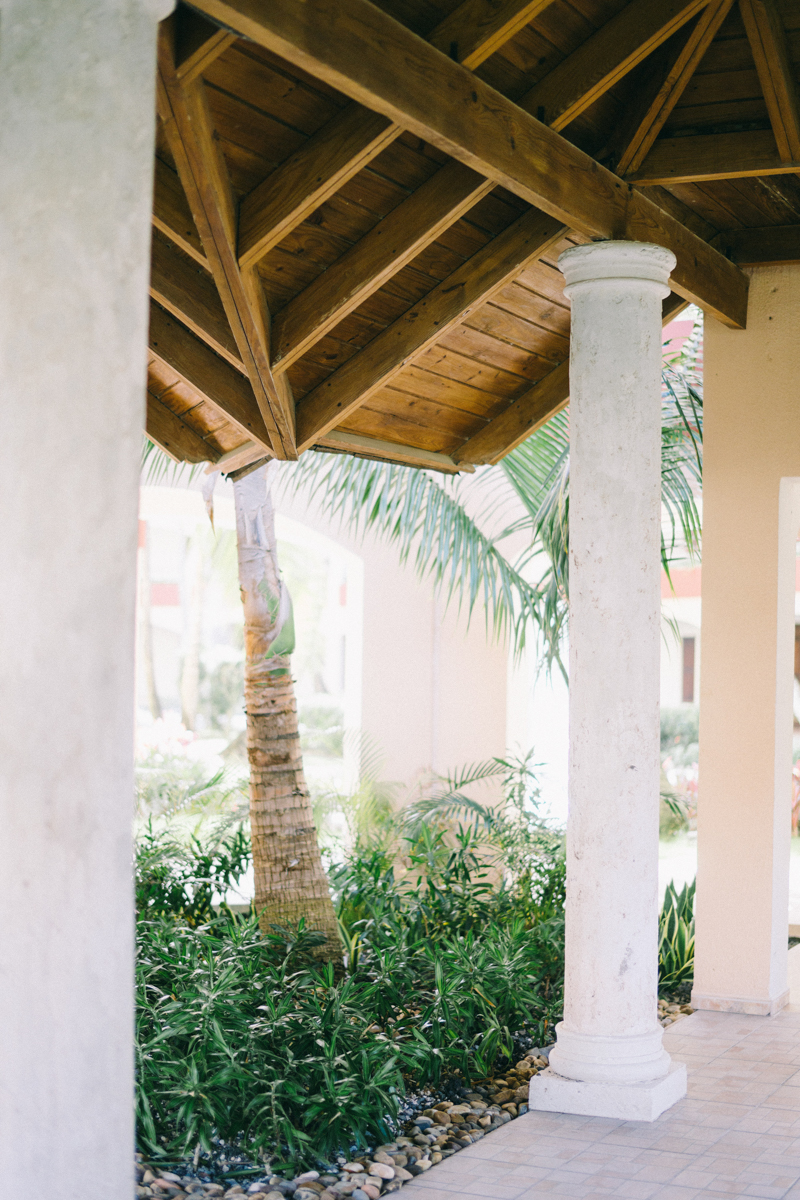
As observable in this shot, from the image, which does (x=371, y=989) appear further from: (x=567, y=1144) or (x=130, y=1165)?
(x=130, y=1165)

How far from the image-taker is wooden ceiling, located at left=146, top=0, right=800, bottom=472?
3.82 metres

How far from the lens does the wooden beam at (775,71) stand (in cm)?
469

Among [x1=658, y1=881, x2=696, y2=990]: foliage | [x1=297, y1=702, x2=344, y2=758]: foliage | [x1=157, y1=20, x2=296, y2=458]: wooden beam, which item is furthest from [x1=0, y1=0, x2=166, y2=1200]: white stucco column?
[x1=297, y1=702, x2=344, y2=758]: foliage

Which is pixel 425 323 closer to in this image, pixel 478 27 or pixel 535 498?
pixel 478 27

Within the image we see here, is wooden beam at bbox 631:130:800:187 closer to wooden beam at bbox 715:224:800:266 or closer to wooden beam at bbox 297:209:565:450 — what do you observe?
wooden beam at bbox 297:209:565:450

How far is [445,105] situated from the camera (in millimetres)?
3928

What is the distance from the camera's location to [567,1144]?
4.46 m

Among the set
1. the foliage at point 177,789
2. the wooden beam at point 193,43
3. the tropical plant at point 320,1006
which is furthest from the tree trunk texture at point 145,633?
the wooden beam at point 193,43

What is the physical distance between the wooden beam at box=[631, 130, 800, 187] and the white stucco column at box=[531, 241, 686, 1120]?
1.23ft

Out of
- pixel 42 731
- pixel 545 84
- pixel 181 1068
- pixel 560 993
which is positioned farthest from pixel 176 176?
pixel 560 993

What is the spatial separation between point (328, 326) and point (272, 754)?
2.94 meters

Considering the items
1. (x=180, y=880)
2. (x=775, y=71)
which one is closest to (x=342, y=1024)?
(x=180, y=880)

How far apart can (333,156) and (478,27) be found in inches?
23.8

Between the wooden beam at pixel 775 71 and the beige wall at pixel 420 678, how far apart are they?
23.5ft
